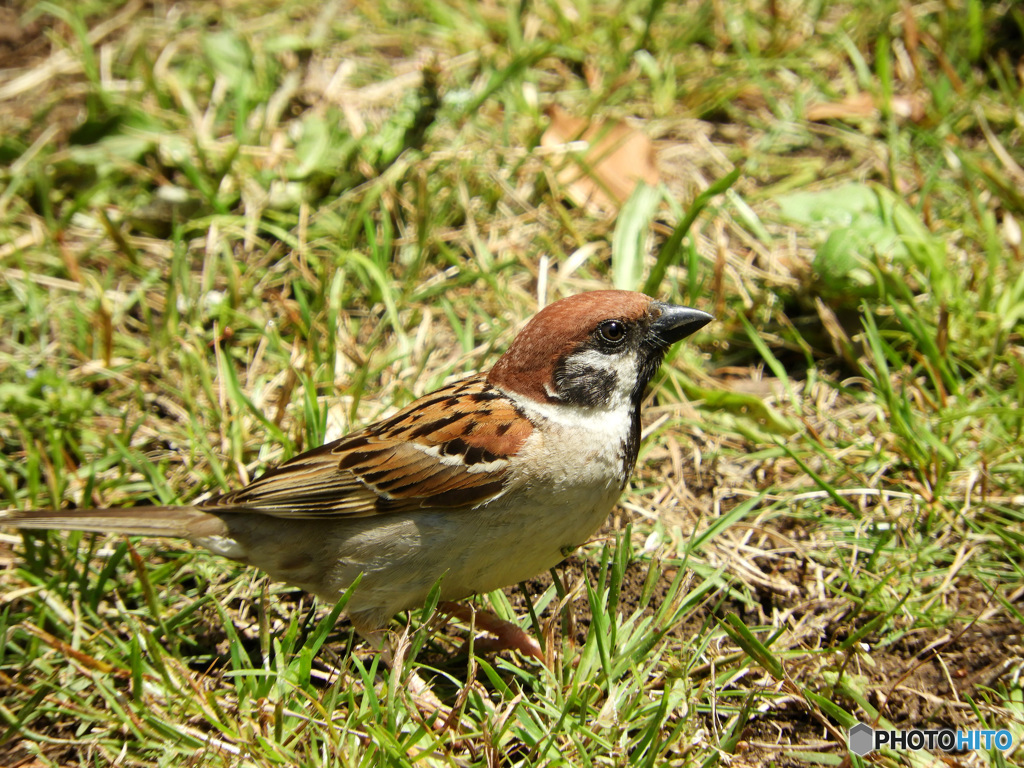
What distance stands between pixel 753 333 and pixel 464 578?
1.88m

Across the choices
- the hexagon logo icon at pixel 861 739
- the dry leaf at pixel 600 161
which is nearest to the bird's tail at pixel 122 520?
the hexagon logo icon at pixel 861 739

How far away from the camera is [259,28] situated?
5.46 m

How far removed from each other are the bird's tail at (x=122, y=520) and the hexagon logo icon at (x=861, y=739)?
218 cm

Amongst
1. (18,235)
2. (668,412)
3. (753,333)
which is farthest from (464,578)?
(18,235)

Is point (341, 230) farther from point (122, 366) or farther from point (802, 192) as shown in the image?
point (802, 192)

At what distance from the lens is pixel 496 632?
3025 millimetres

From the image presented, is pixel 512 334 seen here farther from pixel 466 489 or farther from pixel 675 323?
pixel 466 489

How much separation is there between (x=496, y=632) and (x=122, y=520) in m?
1.35

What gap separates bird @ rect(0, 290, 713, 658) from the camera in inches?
111

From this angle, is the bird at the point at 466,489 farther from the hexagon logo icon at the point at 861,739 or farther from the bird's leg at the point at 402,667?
the hexagon logo icon at the point at 861,739

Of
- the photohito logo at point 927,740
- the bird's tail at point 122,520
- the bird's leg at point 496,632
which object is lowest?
the photohito logo at point 927,740

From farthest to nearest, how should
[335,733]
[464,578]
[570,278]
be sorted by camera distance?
1. [570,278]
2. [464,578]
3. [335,733]

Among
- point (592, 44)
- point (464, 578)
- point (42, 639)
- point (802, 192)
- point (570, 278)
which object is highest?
point (592, 44)

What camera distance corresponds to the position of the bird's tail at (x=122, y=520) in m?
3.10
